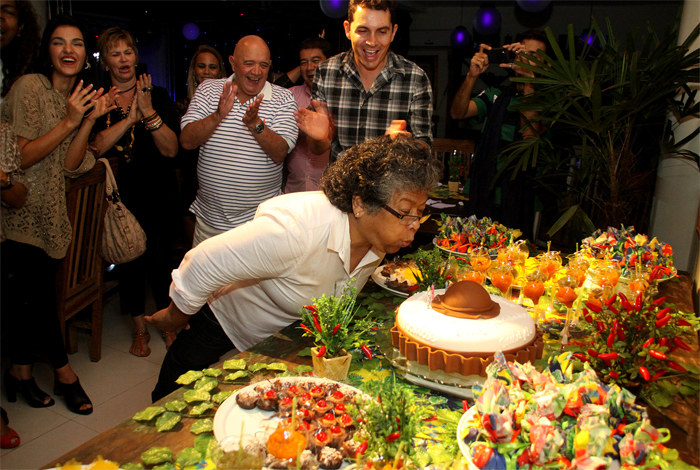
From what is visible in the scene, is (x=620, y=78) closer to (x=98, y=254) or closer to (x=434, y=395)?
(x=434, y=395)

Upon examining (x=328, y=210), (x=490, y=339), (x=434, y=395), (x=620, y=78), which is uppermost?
(x=620, y=78)

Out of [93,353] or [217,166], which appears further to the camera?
[93,353]

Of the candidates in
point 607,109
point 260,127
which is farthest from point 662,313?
point 607,109

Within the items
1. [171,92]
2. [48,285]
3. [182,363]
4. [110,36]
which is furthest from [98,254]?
[171,92]

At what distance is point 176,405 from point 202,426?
0.10 m

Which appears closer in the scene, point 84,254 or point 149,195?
point 84,254

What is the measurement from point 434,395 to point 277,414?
0.38 meters

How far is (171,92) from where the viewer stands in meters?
9.33

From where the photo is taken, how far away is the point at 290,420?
3.58ft

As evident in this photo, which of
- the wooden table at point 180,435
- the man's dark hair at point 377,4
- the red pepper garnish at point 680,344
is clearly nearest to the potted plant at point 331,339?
the wooden table at point 180,435

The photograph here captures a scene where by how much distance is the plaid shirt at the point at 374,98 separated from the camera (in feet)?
8.82

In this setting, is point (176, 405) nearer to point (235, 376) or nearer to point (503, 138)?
point (235, 376)

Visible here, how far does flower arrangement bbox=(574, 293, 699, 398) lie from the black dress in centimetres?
264

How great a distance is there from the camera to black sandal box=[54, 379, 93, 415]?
2.65 m
